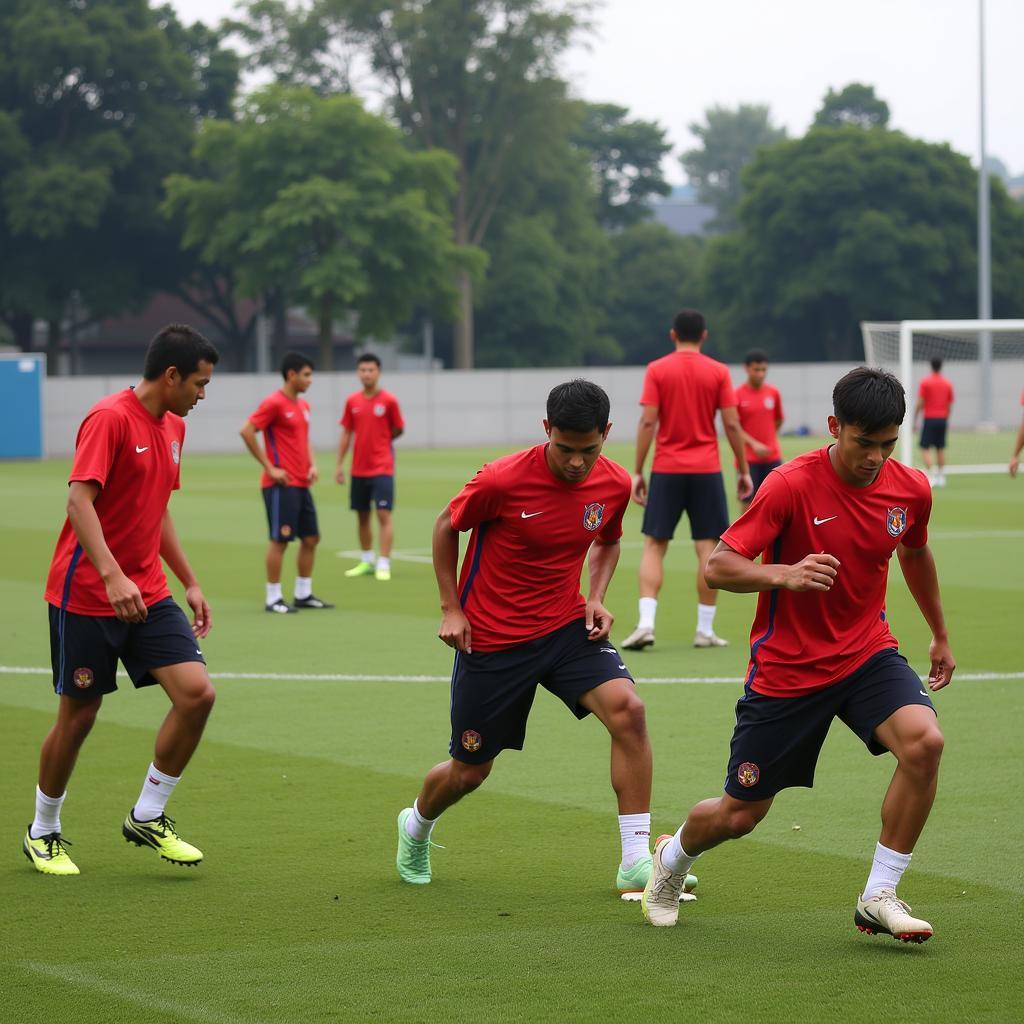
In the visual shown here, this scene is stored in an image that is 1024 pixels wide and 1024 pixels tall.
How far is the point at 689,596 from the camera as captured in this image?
15031 mm

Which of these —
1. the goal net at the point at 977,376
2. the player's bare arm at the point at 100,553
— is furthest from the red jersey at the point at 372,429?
→ the goal net at the point at 977,376

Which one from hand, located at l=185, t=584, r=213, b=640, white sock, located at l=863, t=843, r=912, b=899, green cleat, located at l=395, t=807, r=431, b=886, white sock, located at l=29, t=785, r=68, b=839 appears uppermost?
hand, located at l=185, t=584, r=213, b=640

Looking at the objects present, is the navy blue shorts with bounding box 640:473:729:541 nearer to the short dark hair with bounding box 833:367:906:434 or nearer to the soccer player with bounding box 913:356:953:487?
the short dark hair with bounding box 833:367:906:434

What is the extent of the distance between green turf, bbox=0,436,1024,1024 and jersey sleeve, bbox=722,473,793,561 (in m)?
1.25

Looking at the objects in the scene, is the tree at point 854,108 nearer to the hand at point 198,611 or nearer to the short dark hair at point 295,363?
the short dark hair at point 295,363

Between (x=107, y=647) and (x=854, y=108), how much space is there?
89560 millimetres

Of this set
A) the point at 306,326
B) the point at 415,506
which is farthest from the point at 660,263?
the point at 415,506

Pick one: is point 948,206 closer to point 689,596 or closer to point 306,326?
point 306,326

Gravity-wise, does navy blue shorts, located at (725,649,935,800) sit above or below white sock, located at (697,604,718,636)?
above

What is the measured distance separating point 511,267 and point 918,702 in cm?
6753

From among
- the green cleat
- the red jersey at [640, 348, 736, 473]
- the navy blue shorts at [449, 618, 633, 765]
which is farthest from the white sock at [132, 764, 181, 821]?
the red jersey at [640, 348, 736, 473]

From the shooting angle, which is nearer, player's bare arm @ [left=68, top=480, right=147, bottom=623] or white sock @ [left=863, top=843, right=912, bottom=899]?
white sock @ [left=863, top=843, right=912, bottom=899]

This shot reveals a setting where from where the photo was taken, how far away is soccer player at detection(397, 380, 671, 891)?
591 cm

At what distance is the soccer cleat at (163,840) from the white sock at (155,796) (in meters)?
0.02
